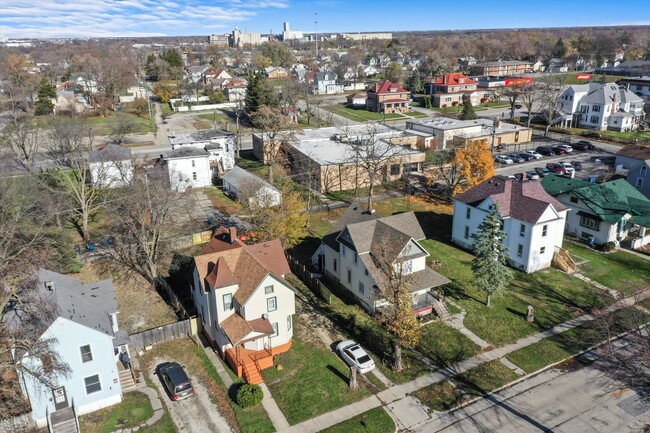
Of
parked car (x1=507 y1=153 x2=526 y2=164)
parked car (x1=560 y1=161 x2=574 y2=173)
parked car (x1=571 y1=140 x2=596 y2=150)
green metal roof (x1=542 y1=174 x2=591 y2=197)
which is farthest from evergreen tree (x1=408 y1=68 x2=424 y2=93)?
green metal roof (x1=542 y1=174 x2=591 y2=197)

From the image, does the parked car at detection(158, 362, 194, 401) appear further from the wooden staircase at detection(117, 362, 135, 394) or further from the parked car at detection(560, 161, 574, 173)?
the parked car at detection(560, 161, 574, 173)

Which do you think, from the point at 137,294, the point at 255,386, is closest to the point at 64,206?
the point at 137,294

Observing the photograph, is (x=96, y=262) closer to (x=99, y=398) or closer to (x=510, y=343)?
(x=99, y=398)

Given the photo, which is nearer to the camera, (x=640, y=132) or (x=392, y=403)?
(x=392, y=403)

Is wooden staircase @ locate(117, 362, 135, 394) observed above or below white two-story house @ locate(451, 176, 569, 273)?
below

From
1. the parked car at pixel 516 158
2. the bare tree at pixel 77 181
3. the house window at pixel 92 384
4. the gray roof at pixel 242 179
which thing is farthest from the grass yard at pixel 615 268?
the bare tree at pixel 77 181
